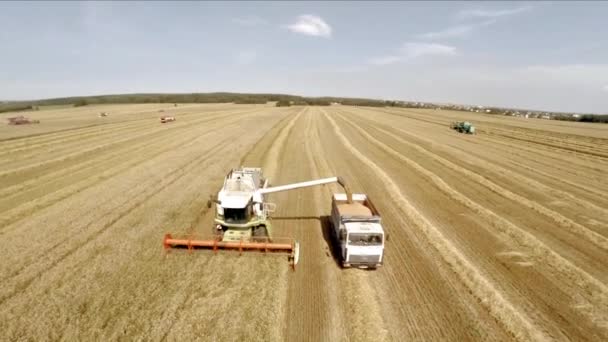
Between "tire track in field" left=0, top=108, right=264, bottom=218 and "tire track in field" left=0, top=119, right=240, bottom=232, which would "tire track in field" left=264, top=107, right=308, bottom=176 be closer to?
"tire track in field" left=0, top=108, right=264, bottom=218

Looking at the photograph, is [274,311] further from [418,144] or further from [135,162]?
[418,144]

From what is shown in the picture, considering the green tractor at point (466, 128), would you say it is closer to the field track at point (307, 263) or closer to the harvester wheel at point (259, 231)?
the field track at point (307, 263)

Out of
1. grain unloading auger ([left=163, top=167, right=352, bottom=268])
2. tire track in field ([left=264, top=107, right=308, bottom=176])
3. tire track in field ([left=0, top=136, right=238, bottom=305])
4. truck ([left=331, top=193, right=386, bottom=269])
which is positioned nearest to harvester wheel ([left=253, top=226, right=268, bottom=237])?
grain unloading auger ([left=163, top=167, right=352, bottom=268])

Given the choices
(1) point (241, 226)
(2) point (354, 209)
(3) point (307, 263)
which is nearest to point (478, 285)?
(2) point (354, 209)

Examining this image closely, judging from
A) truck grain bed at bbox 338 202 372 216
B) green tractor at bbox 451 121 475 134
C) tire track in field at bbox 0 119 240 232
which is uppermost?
green tractor at bbox 451 121 475 134

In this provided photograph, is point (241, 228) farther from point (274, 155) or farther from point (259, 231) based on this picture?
point (274, 155)

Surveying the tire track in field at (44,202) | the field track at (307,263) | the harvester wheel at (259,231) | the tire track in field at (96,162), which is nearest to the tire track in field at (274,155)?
the field track at (307,263)

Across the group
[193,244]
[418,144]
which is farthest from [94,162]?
[418,144]
